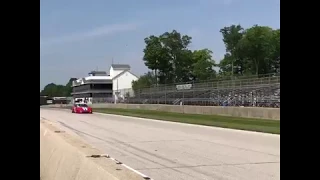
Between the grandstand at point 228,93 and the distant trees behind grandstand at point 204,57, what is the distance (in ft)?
57.0

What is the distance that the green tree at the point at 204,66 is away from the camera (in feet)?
326

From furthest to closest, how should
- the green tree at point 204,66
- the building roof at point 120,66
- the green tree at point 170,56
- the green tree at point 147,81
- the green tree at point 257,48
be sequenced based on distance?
the building roof at point 120,66 → the green tree at point 147,81 → the green tree at point 170,56 → the green tree at point 204,66 → the green tree at point 257,48

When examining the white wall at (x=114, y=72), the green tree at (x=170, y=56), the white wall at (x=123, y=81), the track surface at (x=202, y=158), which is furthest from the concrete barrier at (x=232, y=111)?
the white wall at (x=114, y=72)

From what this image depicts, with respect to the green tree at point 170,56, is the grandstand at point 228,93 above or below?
below

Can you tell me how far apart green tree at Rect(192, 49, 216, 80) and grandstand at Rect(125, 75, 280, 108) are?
22.2 m

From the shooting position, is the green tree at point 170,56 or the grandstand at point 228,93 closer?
the grandstand at point 228,93

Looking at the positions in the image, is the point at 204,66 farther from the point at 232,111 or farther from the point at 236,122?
the point at 236,122

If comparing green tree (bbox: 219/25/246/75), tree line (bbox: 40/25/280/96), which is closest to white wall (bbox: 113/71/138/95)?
tree line (bbox: 40/25/280/96)

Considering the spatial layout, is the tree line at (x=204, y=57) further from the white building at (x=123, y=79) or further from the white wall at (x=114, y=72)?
the white wall at (x=114, y=72)

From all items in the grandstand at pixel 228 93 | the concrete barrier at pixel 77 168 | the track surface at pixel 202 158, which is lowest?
the track surface at pixel 202 158

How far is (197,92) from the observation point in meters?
63.1
